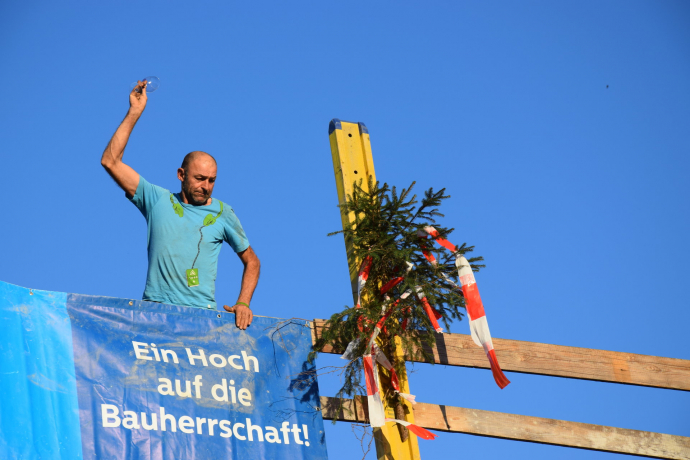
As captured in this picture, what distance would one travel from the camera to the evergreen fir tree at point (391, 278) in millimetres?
5637

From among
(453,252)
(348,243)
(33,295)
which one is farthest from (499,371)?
(33,295)

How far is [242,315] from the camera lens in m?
5.58

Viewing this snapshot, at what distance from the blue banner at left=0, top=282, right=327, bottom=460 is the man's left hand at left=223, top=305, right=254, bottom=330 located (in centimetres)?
5

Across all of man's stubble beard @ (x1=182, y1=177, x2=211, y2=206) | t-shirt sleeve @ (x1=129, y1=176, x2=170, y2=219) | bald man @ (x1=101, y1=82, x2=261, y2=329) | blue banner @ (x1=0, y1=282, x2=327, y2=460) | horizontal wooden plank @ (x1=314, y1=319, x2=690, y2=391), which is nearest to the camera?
blue banner @ (x1=0, y1=282, x2=327, y2=460)

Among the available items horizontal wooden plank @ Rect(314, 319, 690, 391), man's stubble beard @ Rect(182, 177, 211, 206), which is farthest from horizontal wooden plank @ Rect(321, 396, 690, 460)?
man's stubble beard @ Rect(182, 177, 211, 206)

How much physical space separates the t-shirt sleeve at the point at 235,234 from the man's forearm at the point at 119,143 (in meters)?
0.92

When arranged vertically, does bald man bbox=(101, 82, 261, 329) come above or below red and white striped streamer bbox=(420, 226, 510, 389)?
above

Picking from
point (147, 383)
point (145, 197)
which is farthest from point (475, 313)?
point (145, 197)

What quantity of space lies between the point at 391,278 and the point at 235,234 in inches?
45.8

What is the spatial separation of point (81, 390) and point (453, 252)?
264 centimetres

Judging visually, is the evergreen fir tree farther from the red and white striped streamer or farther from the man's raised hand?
the man's raised hand

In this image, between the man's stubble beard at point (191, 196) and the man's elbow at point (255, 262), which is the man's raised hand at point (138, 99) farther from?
the man's elbow at point (255, 262)

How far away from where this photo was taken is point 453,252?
19.4 feet

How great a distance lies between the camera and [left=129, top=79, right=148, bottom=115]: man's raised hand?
5.50 m
